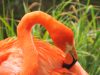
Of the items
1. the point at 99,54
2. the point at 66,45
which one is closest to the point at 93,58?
the point at 99,54

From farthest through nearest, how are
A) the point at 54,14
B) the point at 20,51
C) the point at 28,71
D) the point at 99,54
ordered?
the point at 54,14 → the point at 99,54 → the point at 20,51 → the point at 28,71

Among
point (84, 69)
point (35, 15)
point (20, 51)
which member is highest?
point (35, 15)

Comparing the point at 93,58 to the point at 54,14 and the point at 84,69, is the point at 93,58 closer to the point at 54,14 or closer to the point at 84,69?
the point at 84,69

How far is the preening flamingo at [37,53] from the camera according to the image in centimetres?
390

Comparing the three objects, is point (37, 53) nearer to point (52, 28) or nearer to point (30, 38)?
point (30, 38)

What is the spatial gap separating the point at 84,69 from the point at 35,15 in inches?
42.1

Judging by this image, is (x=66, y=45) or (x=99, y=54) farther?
(x=99, y=54)

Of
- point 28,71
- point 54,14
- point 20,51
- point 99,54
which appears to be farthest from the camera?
point 54,14

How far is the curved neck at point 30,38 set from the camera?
3.89 metres

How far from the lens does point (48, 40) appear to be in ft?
16.1

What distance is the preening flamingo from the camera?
3899 millimetres

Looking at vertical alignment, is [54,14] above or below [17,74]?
Result: above

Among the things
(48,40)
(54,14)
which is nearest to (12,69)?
(48,40)

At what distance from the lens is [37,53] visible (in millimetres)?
4000
